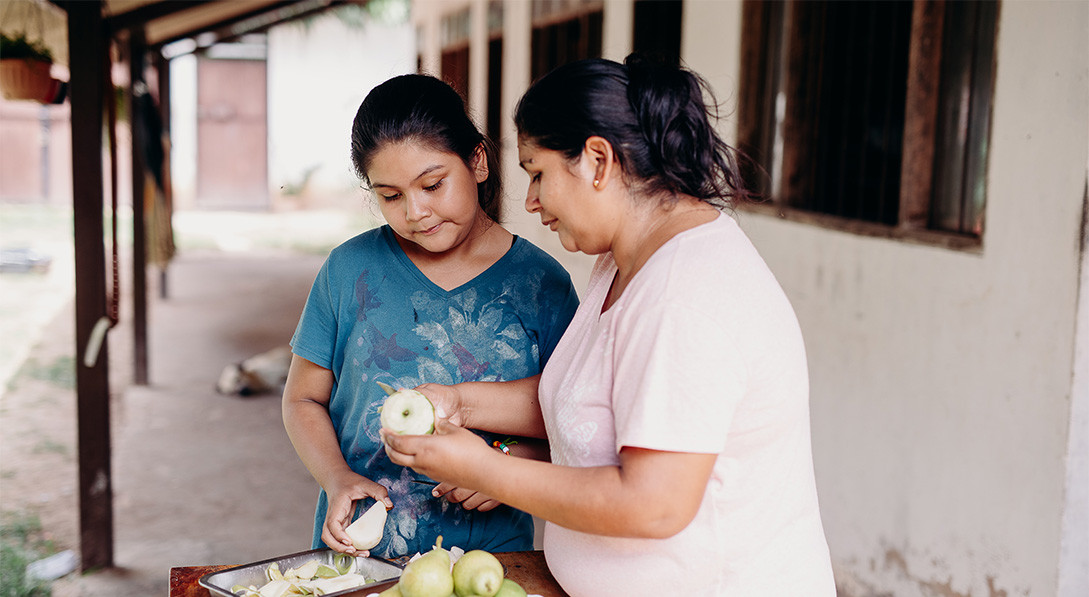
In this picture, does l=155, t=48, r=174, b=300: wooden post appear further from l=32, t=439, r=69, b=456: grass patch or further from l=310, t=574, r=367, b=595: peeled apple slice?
l=310, t=574, r=367, b=595: peeled apple slice

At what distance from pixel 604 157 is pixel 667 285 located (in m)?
0.23

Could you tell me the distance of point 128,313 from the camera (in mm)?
10344

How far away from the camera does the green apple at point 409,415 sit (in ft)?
4.78

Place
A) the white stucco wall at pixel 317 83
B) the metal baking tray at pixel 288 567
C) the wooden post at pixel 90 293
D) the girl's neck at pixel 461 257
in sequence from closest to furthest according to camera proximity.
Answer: the metal baking tray at pixel 288 567 < the girl's neck at pixel 461 257 < the wooden post at pixel 90 293 < the white stucco wall at pixel 317 83

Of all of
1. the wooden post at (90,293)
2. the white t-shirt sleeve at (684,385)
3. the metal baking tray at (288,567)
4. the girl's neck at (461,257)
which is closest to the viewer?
the white t-shirt sleeve at (684,385)

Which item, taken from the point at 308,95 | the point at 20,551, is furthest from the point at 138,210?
the point at 308,95

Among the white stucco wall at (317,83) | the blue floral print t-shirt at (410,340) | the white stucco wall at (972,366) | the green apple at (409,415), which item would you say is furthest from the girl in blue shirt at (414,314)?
the white stucco wall at (317,83)

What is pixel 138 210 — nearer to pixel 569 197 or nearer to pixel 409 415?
pixel 409 415

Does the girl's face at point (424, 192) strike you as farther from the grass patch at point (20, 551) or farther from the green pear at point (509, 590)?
the grass patch at point (20, 551)

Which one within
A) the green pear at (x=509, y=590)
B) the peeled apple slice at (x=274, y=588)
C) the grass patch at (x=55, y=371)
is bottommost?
the grass patch at (x=55, y=371)

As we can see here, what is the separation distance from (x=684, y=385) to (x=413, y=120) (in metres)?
0.82

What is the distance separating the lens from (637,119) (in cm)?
137

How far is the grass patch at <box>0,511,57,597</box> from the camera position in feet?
13.1

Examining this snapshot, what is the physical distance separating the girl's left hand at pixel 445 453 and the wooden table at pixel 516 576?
11.8 inches
